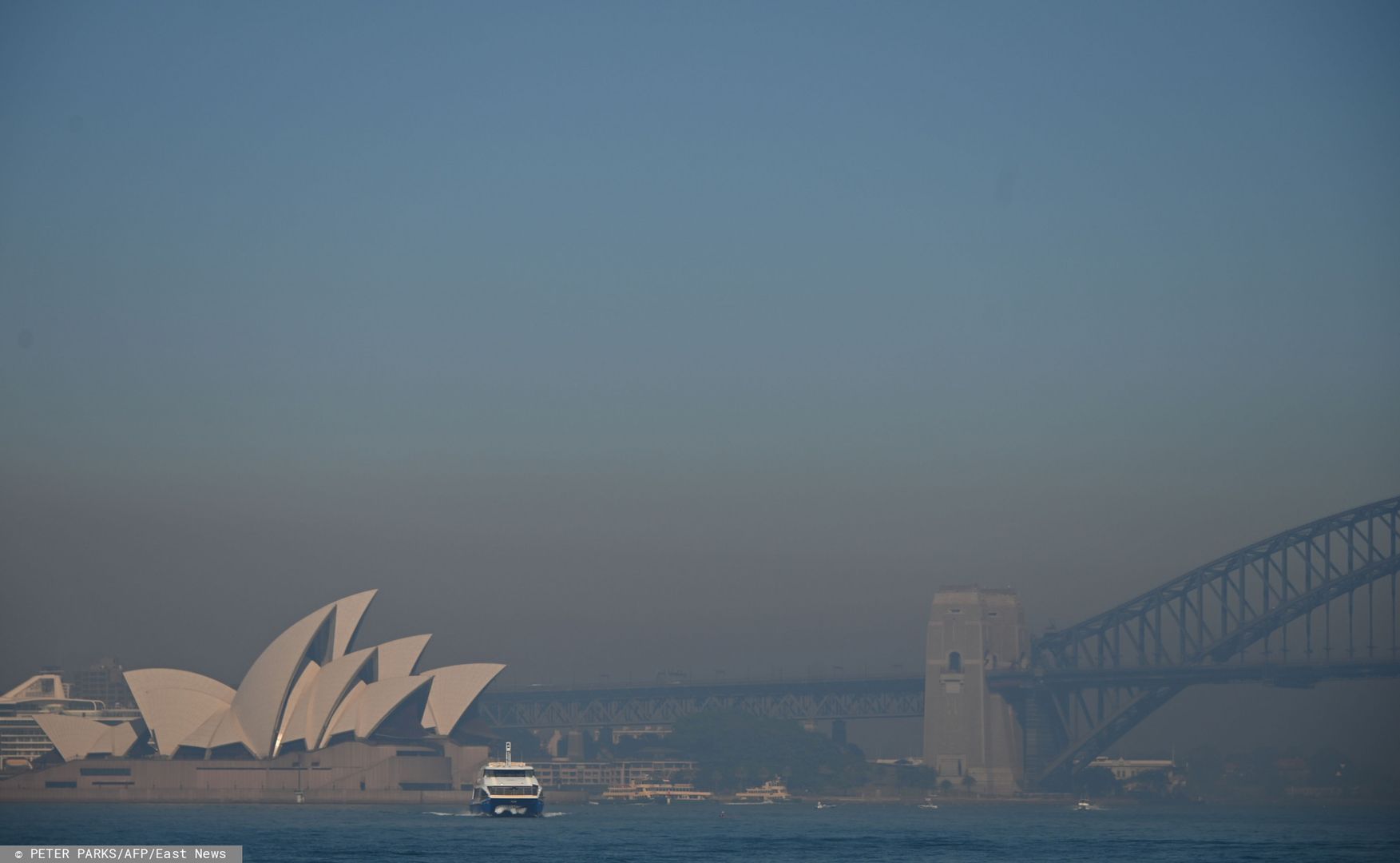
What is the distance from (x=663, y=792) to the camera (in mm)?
150000

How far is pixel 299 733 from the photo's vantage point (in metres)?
116

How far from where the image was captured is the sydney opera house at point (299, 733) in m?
115

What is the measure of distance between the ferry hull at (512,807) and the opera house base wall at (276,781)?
23591 millimetres

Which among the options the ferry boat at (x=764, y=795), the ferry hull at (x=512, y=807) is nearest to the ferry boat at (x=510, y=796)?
the ferry hull at (x=512, y=807)

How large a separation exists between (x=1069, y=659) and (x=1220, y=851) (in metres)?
80.9

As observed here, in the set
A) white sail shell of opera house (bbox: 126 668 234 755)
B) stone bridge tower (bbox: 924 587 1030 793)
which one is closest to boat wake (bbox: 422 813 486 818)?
→ white sail shell of opera house (bbox: 126 668 234 755)

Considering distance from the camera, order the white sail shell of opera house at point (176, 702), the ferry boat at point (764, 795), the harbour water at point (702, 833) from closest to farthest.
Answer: the harbour water at point (702, 833) → the white sail shell of opera house at point (176, 702) → the ferry boat at point (764, 795)

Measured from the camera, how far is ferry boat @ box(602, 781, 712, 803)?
146000mm

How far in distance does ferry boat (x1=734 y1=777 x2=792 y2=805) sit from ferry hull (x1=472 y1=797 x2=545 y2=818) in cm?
5481

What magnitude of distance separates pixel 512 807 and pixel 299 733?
29155 mm

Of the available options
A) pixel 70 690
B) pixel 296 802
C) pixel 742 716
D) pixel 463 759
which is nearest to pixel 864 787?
pixel 742 716

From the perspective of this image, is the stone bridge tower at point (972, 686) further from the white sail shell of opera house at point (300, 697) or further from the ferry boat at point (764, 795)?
the white sail shell of opera house at point (300, 697)

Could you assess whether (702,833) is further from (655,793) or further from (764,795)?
(764,795)

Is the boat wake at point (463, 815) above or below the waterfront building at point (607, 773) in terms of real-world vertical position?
below
